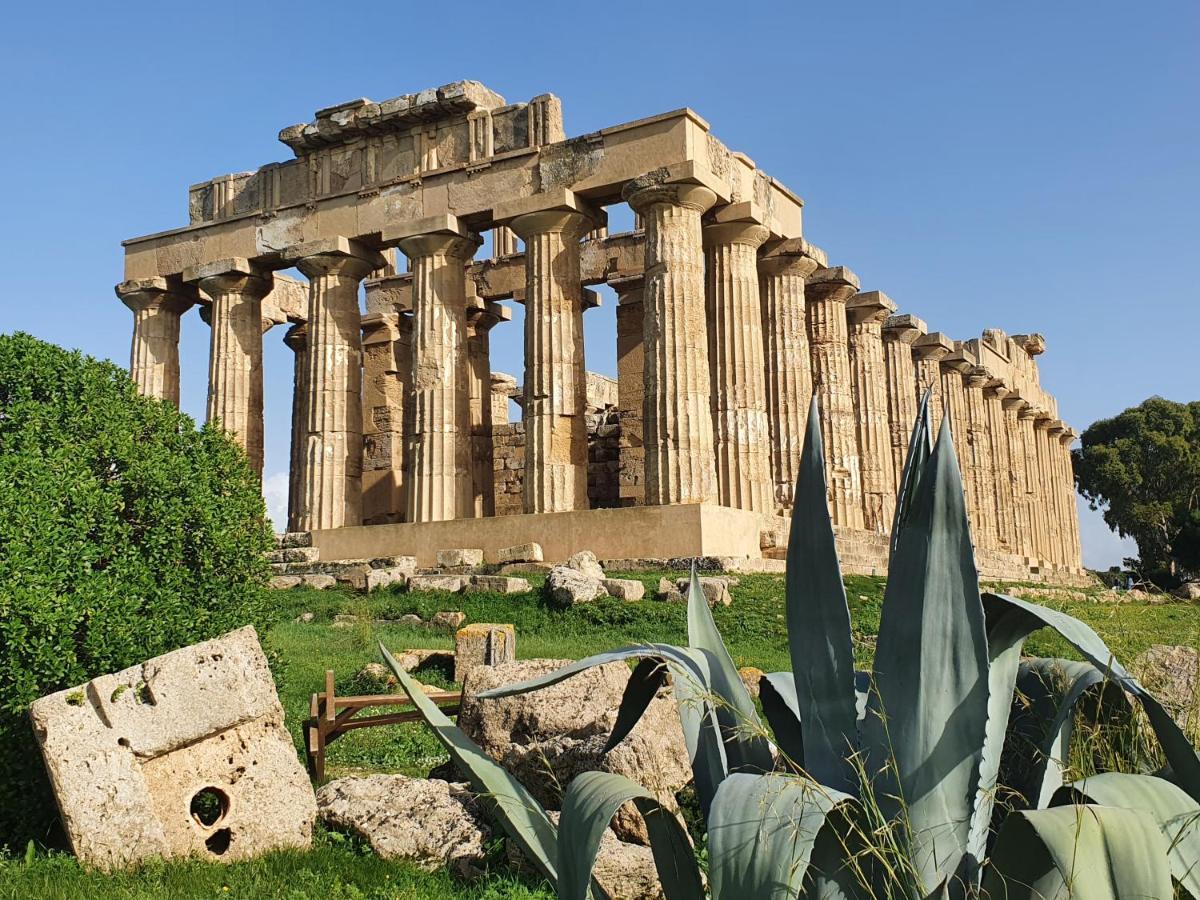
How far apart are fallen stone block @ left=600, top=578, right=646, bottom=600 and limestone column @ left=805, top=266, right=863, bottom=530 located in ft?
31.6

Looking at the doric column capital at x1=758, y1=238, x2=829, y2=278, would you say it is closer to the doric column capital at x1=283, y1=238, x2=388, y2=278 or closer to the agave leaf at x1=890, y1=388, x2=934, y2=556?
the doric column capital at x1=283, y1=238, x2=388, y2=278

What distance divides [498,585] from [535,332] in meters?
5.99

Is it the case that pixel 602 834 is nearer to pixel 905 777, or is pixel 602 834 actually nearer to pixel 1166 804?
Answer: pixel 905 777

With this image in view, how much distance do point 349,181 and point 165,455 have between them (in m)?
17.2

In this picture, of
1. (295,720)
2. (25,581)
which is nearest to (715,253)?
(295,720)

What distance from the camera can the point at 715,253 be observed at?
22031 mm

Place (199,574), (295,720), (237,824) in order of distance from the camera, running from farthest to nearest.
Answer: (295,720) < (199,574) < (237,824)

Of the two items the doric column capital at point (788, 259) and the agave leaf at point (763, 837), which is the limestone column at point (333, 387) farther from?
the agave leaf at point (763, 837)

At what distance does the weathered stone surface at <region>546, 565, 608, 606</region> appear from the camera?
1530 cm

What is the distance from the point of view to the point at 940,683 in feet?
9.78

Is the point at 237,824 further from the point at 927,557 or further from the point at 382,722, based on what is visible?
the point at 927,557

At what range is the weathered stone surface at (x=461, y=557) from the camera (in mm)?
20156

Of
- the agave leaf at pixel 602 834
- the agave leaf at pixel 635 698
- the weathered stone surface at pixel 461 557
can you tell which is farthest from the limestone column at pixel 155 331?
the agave leaf at pixel 602 834

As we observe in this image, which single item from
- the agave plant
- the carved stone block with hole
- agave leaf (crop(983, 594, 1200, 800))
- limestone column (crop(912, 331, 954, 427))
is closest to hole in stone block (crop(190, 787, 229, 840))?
the carved stone block with hole
